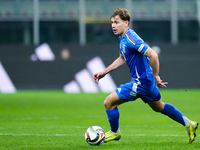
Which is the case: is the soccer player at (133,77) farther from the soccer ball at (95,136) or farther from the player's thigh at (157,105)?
the soccer ball at (95,136)

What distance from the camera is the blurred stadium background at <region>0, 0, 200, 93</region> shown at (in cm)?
2370

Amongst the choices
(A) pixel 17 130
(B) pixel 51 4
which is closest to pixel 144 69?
(A) pixel 17 130

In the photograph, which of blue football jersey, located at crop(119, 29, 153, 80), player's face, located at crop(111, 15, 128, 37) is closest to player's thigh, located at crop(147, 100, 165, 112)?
blue football jersey, located at crop(119, 29, 153, 80)

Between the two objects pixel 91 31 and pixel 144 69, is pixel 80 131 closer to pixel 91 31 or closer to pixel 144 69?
pixel 144 69

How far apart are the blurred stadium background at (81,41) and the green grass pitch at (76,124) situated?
145 inches

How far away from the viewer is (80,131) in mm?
10555

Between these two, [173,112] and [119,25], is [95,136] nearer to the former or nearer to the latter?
[173,112]

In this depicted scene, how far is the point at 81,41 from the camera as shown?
27.6 metres

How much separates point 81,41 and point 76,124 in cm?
1582

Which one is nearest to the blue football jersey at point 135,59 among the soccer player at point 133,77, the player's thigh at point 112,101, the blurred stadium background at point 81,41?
the soccer player at point 133,77

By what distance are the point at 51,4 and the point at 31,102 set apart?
32.3 feet

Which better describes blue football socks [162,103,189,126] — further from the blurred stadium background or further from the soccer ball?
the blurred stadium background

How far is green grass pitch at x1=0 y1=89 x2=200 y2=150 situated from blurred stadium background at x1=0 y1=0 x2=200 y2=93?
12.1ft

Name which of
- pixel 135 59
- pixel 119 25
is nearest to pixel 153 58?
pixel 135 59
